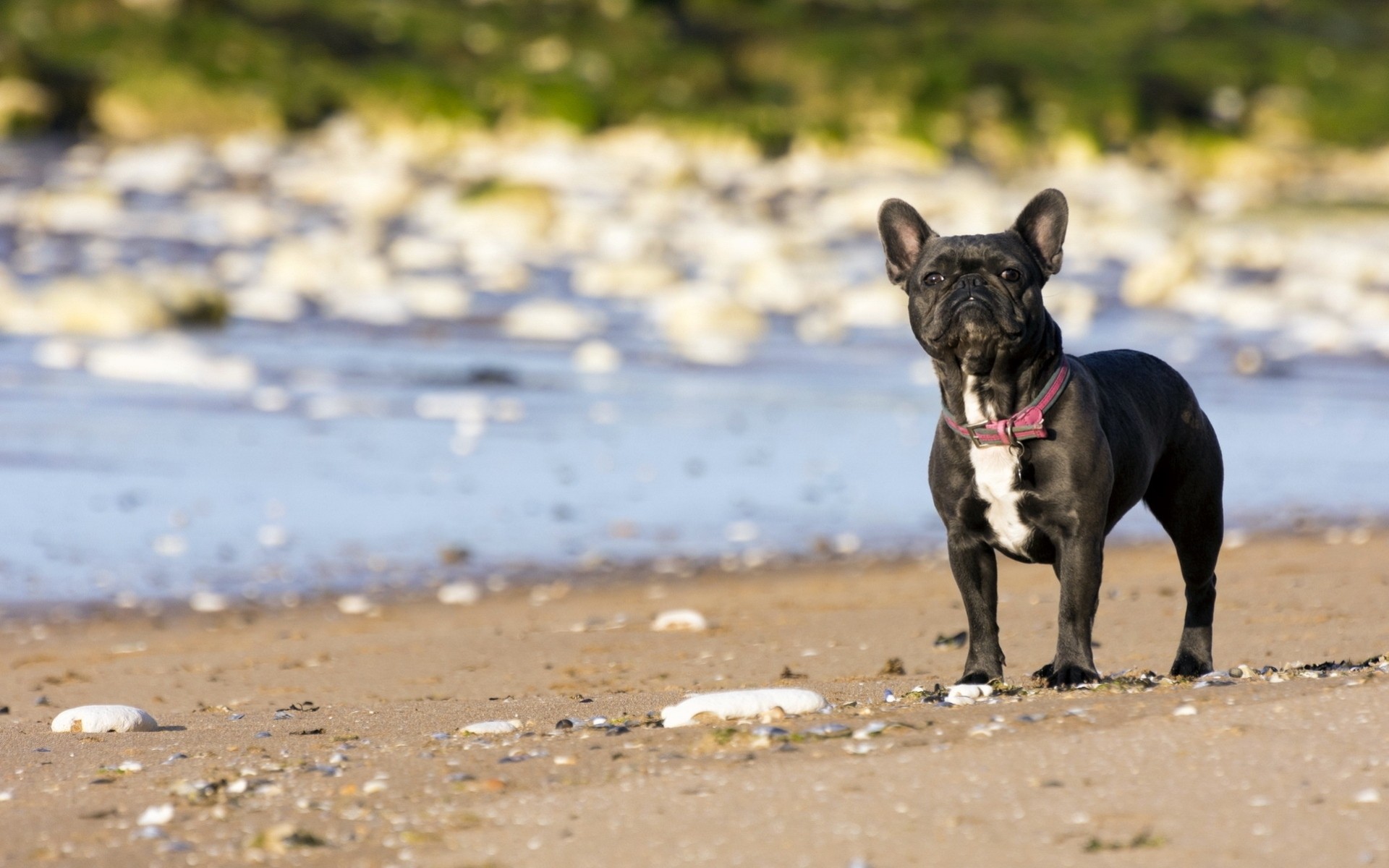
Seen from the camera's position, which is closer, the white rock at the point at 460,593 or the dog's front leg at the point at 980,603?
the dog's front leg at the point at 980,603

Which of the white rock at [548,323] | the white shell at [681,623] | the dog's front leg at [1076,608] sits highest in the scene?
the white rock at [548,323]

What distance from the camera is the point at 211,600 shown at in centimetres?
827

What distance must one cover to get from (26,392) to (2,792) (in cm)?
883

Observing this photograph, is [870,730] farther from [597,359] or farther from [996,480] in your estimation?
[597,359]

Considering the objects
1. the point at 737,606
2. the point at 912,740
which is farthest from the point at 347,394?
the point at 912,740

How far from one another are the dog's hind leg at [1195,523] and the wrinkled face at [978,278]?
0.82m

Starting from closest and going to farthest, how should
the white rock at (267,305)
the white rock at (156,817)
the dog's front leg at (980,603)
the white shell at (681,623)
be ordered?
the white rock at (156,817), the dog's front leg at (980,603), the white shell at (681,623), the white rock at (267,305)

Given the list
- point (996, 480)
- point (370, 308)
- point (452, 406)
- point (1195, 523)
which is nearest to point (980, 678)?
point (996, 480)

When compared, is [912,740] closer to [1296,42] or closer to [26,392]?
[26,392]

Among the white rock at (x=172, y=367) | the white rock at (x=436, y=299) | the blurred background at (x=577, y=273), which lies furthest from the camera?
the white rock at (x=436, y=299)

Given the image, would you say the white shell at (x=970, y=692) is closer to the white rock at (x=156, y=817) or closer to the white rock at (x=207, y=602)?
the white rock at (x=156, y=817)

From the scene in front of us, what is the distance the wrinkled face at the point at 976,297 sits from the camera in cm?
534

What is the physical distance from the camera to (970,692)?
17.4 ft

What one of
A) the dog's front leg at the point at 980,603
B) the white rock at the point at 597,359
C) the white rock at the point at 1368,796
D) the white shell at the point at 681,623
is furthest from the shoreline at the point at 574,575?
the white rock at the point at 597,359
